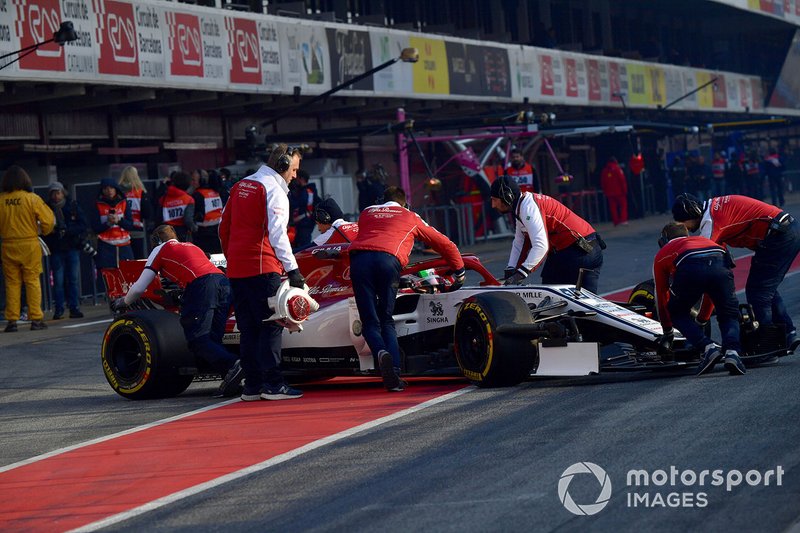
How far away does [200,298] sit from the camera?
10492mm

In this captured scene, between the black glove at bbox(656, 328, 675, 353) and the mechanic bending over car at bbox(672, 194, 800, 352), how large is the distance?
89cm

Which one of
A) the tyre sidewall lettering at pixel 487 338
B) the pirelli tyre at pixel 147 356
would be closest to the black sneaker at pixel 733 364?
the tyre sidewall lettering at pixel 487 338

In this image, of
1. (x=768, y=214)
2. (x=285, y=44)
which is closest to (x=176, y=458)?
(x=768, y=214)

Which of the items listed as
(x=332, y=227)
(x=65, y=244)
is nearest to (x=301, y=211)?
(x=65, y=244)

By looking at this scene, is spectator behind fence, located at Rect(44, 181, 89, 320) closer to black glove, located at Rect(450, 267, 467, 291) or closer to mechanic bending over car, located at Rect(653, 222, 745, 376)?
black glove, located at Rect(450, 267, 467, 291)

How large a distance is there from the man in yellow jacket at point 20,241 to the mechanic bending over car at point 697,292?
8225mm

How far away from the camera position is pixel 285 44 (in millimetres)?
23547

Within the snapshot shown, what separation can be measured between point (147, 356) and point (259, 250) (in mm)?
1304

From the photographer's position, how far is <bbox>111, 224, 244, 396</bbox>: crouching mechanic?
1041 cm

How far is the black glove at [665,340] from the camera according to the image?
9672 millimetres

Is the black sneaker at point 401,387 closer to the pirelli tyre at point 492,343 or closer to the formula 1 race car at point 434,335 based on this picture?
the formula 1 race car at point 434,335

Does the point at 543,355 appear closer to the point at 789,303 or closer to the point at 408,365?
the point at 408,365

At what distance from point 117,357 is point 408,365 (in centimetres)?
210

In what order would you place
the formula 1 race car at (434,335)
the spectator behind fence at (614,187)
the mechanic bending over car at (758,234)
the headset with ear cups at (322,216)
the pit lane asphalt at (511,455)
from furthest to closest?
the spectator behind fence at (614,187) → the headset with ear cups at (322,216) → the mechanic bending over car at (758,234) → the formula 1 race car at (434,335) → the pit lane asphalt at (511,455)
